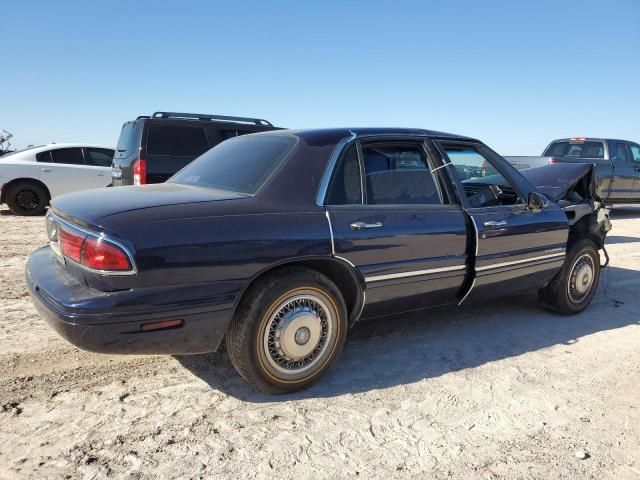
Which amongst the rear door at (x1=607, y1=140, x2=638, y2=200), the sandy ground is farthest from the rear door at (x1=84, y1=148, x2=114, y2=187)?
the rear door at (x1=607, y1=140, x2=638, y2=200)

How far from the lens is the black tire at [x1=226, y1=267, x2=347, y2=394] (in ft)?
9.07

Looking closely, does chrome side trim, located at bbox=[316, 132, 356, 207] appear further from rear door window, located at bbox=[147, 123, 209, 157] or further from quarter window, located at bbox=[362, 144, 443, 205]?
rear door window, located at bbox=[147, 123, 209, 157]

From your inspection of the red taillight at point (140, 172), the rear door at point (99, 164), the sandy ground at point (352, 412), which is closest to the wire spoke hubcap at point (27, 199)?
the rear door at point (99, 164)

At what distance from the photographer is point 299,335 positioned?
2939 millimetres

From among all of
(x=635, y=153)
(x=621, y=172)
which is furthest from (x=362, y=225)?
(x=635, y=153)

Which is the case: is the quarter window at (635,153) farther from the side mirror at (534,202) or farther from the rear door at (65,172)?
the rear door at (65,172)

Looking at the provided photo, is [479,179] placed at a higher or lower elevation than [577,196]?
higher

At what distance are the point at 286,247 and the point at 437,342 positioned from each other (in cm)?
170

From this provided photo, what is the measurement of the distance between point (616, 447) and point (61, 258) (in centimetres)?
312

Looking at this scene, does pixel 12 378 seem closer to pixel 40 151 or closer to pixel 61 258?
pixel 61 258

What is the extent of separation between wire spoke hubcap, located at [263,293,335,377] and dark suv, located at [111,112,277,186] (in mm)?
4976

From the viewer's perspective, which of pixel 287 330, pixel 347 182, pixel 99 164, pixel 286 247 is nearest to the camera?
pixel 286 247

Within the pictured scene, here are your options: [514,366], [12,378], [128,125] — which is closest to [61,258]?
[12,378]

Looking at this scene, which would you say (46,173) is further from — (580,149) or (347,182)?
(580,149)
